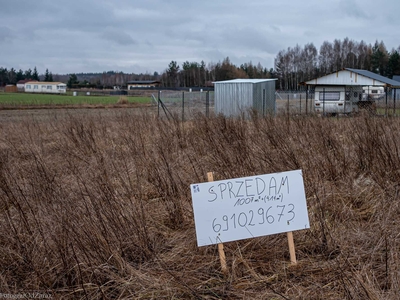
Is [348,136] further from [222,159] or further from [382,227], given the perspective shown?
[382,227]

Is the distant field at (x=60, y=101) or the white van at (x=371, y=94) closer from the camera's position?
the white van at (x=371, y=94)

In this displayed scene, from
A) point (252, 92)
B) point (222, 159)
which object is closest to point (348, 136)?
point (222, 159)

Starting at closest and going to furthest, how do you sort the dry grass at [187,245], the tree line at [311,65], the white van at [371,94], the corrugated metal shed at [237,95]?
the dry grass at [187,245] → the corrugated metal shed at [237,95] → the white van at [371,94] → the tree line at [311,65]

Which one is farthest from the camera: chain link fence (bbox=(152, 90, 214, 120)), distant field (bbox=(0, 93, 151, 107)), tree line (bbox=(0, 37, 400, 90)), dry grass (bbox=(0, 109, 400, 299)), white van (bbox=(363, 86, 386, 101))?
tree line (bbox=(0, 37, 400, 90))

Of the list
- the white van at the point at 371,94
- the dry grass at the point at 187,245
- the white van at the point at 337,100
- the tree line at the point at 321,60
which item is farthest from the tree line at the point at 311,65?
the dry grass at the point at 187,245

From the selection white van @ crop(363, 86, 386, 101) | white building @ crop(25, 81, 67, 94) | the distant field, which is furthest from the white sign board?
white building @ crop(25, 81, 67, 94)

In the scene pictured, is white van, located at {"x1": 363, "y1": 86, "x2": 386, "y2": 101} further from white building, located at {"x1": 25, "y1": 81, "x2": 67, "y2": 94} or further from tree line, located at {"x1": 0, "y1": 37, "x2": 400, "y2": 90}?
white building, located at {"x1": 25, "y1": 81, "x2": 67, "y2": 94}

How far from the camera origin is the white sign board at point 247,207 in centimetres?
315

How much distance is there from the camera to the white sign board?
124 inches

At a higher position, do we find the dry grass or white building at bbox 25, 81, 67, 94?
Result: white building at bbox 25, 81, 67, 94

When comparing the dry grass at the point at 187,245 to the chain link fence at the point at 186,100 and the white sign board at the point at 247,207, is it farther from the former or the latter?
the chain link fence at the point at 186,100

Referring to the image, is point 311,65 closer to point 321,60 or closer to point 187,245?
point 321,60

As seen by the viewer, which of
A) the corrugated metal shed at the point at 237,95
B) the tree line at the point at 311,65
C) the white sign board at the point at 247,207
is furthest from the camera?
the tree line at the point at 311,65

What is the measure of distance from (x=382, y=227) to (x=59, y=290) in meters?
2.46
